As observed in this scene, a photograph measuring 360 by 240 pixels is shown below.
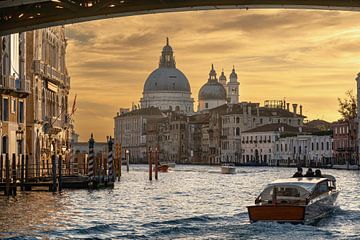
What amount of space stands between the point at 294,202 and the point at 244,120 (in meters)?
118

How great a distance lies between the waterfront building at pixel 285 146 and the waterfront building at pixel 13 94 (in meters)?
69.6

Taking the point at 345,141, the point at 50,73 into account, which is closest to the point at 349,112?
the point at 345,141

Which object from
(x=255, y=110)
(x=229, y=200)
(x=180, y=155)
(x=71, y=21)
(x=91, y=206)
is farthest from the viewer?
(x=180, y=155)

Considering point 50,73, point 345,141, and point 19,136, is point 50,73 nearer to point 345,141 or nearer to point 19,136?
point 19,136

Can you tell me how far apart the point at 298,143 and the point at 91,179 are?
86.7 meters

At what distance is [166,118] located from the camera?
178 meters

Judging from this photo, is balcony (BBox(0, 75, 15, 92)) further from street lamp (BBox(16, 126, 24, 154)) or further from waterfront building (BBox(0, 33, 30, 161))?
street lamp (BBox(16, 126, 24, 154))

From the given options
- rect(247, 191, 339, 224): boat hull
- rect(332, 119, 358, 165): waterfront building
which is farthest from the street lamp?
rect(332, 119, 358, 165): waterfront building

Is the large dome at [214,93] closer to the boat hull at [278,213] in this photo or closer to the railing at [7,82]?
the railing at [7,82]

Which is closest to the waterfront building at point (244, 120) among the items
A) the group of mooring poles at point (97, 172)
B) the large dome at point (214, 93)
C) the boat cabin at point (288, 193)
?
the large dome at point (214, 93)

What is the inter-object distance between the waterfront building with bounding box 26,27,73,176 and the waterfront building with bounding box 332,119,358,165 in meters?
46.8

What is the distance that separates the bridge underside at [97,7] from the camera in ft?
75.6

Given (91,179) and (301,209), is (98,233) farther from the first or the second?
(91,179)

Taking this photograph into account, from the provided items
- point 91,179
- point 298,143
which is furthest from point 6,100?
point 298,143
